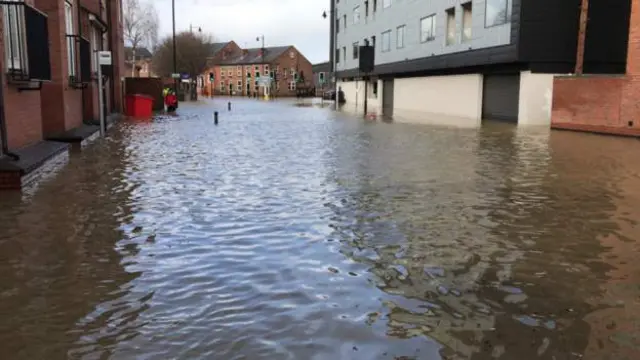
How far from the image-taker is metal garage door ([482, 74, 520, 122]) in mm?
28484

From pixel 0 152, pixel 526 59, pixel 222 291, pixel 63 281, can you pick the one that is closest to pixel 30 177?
pixel 0 152

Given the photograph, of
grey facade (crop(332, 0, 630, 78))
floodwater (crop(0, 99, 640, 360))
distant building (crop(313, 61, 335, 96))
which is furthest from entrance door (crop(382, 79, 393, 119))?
distant building (crop(313, 61, 335, 96))

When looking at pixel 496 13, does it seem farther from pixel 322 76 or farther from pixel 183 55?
pixel 322 76

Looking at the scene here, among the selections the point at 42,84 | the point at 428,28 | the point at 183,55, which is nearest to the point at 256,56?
the point at 183,55

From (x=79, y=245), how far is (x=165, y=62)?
294 ft

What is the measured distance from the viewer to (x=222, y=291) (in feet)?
16.8

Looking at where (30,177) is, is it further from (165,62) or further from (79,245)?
(165,62)

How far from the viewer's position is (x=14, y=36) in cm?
1043

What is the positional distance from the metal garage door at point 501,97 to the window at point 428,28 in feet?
23.7

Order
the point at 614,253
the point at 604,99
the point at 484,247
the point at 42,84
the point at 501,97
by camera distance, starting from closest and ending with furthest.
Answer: the point at 614,253 < the point at 484,247 < the point at 42,84 < the point at 604,99 < the point at 501,97

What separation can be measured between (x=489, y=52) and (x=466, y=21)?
197 inches

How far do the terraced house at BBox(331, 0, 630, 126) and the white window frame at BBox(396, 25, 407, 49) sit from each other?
2.7 inches

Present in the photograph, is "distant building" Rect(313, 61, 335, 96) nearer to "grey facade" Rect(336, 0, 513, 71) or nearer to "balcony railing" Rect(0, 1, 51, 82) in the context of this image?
"grey facade" Rect(336, 0, 513, 71)

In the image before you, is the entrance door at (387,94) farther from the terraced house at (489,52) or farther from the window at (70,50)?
the window at (70,50)
